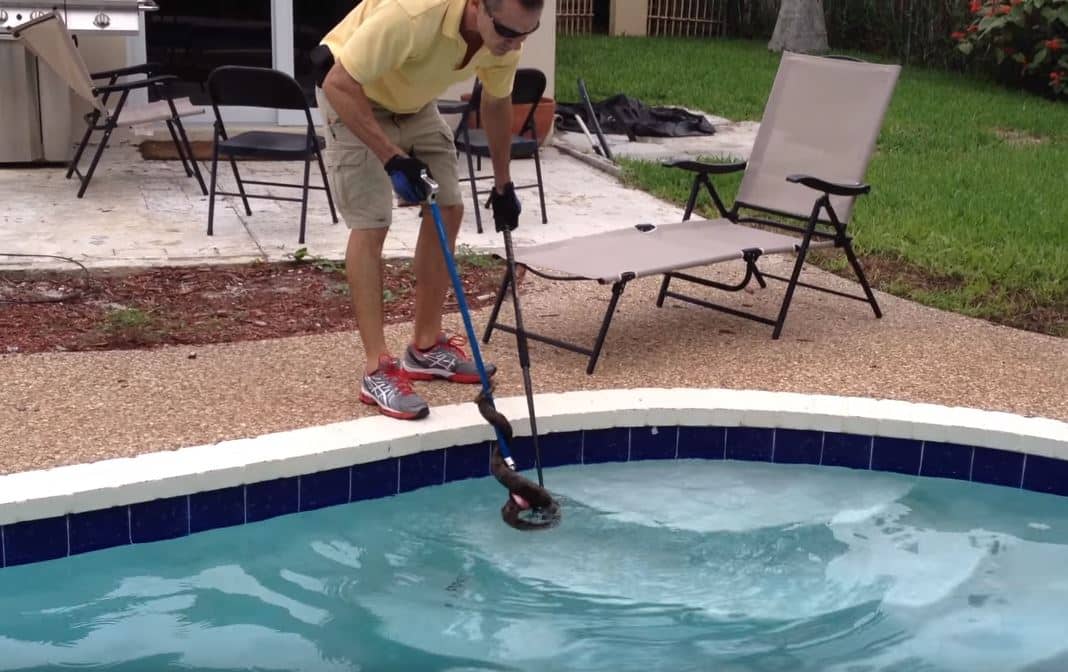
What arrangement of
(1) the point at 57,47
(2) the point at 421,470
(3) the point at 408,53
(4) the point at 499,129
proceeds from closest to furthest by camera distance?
(3) the point at 408,53, (2) the point at 421,470, (4) the point at 499,129, (1) the point at 57,47

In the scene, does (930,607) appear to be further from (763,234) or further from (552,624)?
(763,234)

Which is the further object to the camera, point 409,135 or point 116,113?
point 116,113

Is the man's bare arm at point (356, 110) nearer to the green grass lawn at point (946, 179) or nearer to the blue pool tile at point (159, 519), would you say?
the blue pool tile at point (159, 519)

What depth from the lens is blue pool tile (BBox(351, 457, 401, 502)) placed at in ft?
12.1

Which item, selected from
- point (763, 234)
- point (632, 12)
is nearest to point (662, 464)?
point (763, 234)

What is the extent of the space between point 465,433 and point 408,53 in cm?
111

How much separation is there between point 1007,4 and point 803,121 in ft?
30.5

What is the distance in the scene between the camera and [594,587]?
11.4ft

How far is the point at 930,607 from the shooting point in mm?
3479

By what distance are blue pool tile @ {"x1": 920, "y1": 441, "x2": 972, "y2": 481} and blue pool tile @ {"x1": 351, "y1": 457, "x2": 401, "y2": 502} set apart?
1652mm

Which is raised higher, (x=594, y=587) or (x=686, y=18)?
(x=686, y=18)

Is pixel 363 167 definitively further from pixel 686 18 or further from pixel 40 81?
pixel 686 18

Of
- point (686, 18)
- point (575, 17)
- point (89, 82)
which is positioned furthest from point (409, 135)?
point (686, 18)

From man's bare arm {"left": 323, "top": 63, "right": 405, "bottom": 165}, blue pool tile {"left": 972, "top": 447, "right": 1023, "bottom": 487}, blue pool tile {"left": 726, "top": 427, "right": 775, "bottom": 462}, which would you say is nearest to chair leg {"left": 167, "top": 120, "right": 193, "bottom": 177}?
man's bare arm {"left": 323, "top": 63, "right": 405, "bottom": 165}
